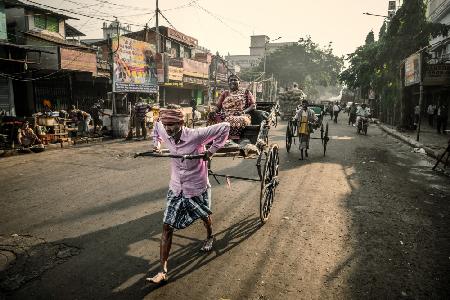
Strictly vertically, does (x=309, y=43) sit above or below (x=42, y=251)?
above

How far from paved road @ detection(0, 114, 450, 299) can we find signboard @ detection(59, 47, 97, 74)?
1215cm

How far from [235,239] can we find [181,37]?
33195mm

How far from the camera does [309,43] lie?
63.4 m

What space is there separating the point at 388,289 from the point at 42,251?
4269 millimetres

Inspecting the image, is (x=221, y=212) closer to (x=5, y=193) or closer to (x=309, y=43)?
(x=5, y=193)

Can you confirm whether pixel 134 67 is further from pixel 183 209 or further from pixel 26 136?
pixel 183 209

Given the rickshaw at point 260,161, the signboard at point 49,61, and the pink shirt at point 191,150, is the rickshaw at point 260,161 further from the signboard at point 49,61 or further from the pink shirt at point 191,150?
the signboard at point 49,61

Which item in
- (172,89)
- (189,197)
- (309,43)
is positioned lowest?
(189,197)

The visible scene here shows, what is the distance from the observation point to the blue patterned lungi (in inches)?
142

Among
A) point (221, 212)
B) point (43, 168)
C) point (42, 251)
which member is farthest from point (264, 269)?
point (43, 168)

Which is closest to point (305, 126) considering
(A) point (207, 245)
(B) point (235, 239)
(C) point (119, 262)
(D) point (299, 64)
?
(B) point (235, 239)

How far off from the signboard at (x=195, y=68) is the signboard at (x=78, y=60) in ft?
32.9

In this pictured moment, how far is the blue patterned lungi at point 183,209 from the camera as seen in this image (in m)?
3.61

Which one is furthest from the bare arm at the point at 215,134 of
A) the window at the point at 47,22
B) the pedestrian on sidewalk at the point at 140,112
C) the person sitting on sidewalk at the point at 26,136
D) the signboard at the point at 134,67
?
the window at the point at 47,22
